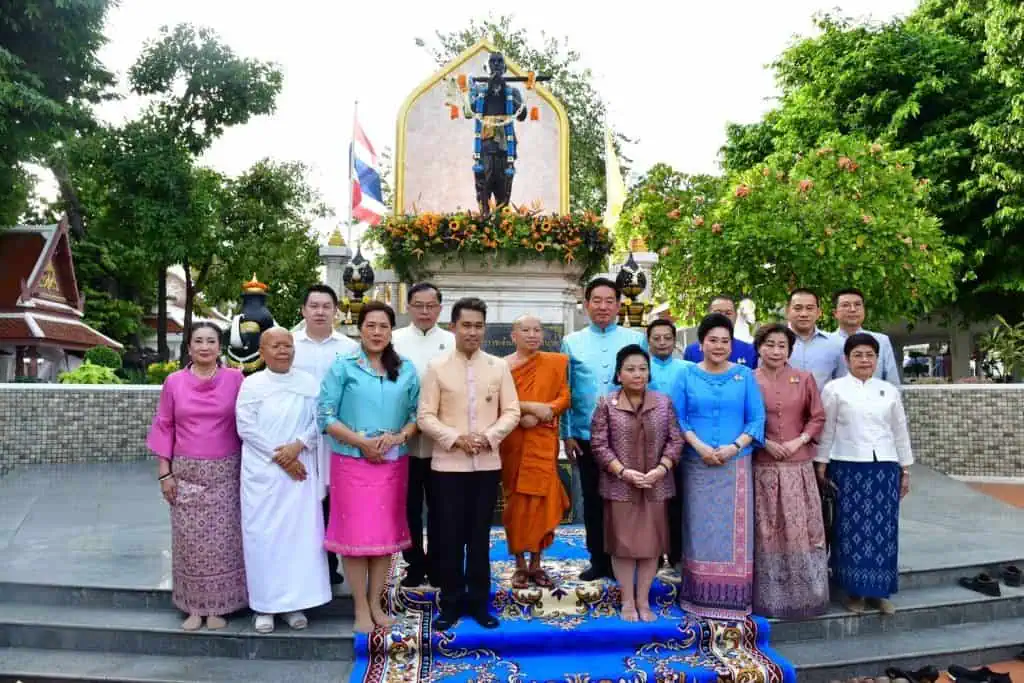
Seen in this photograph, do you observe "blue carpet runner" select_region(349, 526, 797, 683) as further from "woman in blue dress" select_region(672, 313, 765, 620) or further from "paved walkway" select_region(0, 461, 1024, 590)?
"paved walkway" select_region(0, 461, 1024, 590)

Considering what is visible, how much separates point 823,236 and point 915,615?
8.01m

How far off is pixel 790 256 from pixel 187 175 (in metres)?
13.7

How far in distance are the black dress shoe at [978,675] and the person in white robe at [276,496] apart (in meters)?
3.16

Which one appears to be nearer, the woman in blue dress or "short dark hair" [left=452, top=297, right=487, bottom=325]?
"short dark hair" [left=452, top=297, right=487, bottom=325]

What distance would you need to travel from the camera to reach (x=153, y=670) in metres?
3.84

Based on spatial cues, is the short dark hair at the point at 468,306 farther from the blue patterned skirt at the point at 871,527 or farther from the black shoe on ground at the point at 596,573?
the blue patterned skirt at the point at 871,527

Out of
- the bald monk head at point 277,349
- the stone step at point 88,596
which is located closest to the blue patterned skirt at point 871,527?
the bald monk head at point 277,349

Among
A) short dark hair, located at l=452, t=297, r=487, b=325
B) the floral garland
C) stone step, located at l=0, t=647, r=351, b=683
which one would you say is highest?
the floral garland

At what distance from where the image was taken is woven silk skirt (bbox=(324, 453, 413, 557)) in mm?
3930

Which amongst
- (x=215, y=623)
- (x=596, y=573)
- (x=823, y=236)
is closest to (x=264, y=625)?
(x=215, y=623)

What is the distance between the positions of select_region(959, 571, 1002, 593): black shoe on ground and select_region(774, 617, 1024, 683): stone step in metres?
0.24

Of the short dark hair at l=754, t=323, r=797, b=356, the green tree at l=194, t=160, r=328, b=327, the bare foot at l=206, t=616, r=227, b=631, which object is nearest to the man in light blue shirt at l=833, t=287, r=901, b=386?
the short dark hair at l=754, t=323, r=797, b=356

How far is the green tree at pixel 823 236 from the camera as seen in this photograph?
452 inches

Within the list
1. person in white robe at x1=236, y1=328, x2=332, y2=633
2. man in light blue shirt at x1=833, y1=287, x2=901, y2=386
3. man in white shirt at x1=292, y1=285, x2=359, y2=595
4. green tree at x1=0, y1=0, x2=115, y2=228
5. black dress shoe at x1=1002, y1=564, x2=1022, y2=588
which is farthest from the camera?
green tree at x1=0, y1=0, x2=115, y2=228
